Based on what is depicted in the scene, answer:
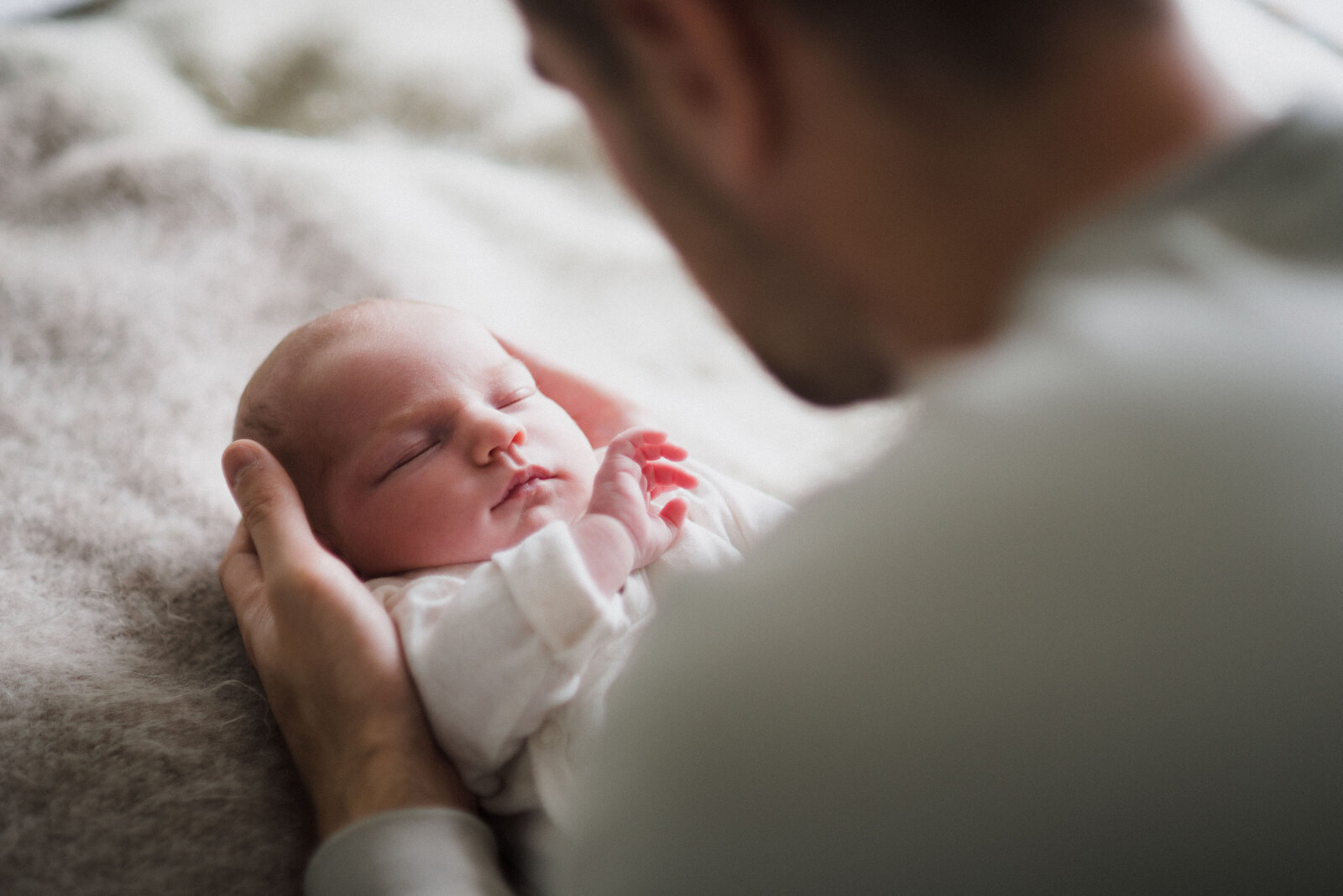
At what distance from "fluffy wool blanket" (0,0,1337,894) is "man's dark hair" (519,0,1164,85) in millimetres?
723

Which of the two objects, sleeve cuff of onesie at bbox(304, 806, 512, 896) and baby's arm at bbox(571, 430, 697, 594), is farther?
baby's arm at bbox(571, 430, 697, 594)

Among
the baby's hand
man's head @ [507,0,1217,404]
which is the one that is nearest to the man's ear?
man's head @ [507,0,1217,404]

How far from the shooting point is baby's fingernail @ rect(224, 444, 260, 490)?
3.30 ft

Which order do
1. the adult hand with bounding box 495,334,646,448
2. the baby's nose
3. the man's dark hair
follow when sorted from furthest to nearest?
the adult hand with bounding box 495,334,646,448, the baby's nose, the man's dark hair

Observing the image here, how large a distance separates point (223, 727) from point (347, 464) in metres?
0.27

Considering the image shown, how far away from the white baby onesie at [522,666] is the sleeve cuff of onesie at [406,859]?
0.23ft

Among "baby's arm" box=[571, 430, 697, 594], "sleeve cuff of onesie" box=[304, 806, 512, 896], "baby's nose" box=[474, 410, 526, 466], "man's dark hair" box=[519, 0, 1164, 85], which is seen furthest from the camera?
"baby's nose" box=[474, 410, 526, 466]

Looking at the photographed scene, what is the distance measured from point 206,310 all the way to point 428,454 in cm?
58

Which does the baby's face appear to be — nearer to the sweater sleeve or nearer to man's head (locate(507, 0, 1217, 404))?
the sweater sleeve


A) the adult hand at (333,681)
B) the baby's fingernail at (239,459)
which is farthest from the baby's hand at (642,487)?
the baby's fingernail at (239,459)

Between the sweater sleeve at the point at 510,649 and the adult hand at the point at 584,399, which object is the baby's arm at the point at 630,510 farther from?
the adult hand at the point at 584,399

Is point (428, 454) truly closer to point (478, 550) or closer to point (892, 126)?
point (478, 550)

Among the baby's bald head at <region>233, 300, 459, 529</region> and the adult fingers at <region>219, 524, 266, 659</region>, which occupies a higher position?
the baby's bald head at <region>233, 300, 459, 529</region>

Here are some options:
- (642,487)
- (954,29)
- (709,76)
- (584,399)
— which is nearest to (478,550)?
(642,487)
